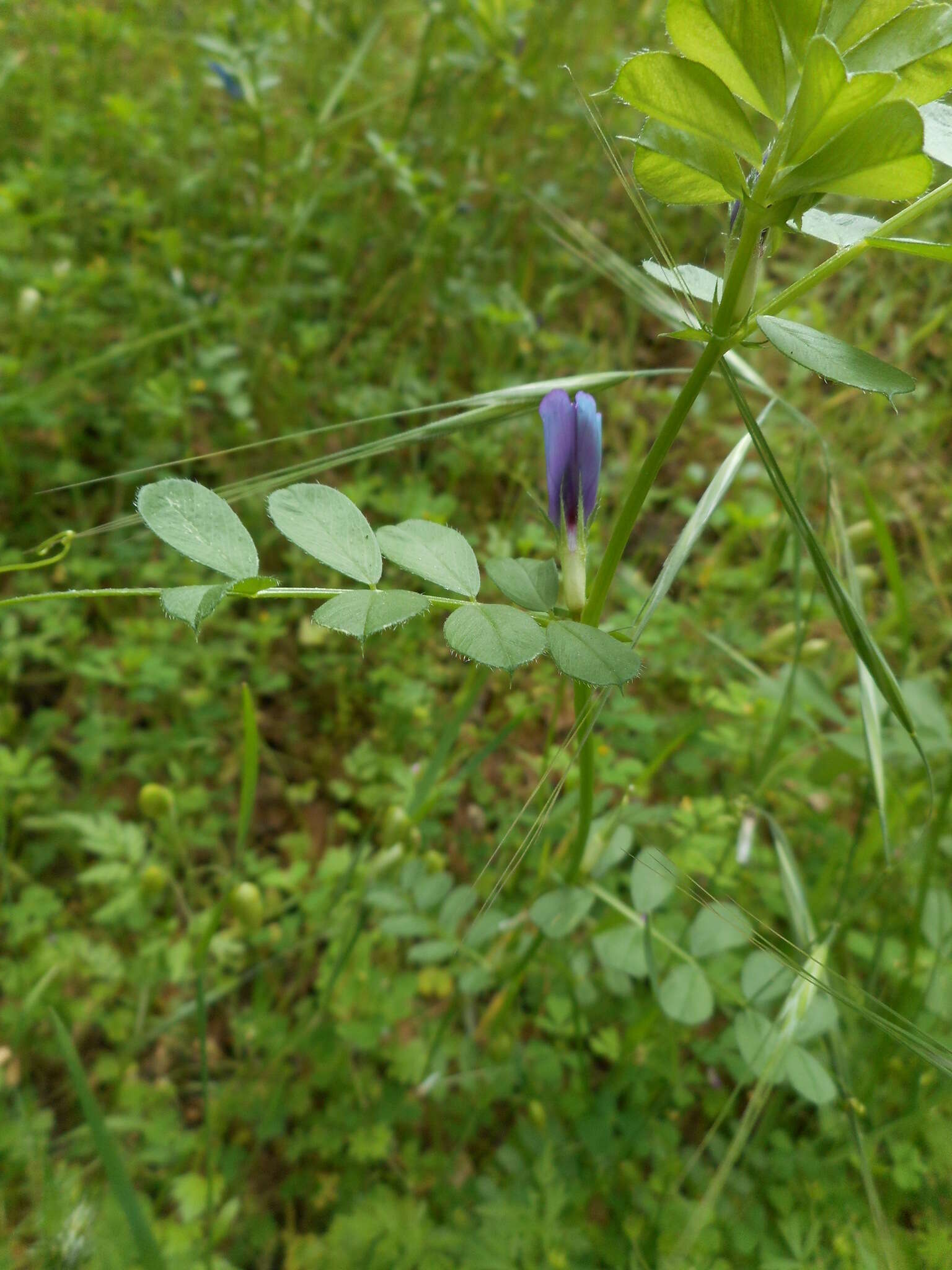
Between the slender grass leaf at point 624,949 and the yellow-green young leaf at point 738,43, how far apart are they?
84cm

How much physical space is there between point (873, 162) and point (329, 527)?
0.41 meters

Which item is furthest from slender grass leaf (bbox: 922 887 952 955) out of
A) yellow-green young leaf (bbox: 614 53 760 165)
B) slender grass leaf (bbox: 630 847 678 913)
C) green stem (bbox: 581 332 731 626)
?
yellow-green young leaf (bbox: 614 53 760 165)

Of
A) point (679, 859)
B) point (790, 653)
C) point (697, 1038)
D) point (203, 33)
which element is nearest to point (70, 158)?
point (203, 33)

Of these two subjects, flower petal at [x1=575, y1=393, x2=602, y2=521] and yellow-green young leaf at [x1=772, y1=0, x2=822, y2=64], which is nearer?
yellow-green young leaf at [x1=772, y1=0, x2=822, y2=64]

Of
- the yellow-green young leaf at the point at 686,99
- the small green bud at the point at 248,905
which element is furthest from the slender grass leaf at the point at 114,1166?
the yellow-green young leaf at the point at 686,99

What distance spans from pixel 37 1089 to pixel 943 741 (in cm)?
156

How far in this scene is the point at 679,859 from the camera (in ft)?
4.17

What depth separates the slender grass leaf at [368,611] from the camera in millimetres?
561

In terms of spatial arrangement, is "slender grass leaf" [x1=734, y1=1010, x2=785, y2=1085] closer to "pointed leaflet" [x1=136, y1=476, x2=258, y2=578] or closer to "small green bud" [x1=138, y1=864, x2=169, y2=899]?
"pointed leaflet" [x1=136, y1=476, x2=258, y2=578]

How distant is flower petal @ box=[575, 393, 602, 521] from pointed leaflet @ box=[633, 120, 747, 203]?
0.52ft

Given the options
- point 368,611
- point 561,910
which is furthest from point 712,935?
point 368,611

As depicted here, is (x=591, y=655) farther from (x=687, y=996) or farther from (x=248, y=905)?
(x=248, y=905)

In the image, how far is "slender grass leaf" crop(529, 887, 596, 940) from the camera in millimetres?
1029

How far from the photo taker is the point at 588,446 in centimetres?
70
